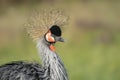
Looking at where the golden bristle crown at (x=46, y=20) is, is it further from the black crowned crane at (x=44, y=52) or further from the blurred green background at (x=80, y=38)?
the blurred green background at (x=80, y=38)

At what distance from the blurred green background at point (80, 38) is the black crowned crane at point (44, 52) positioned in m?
2.80

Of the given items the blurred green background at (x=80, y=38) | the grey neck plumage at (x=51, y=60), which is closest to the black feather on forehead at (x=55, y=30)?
the grey neck plumage at (x=51, y=60)

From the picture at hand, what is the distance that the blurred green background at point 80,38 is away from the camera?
42.6ft

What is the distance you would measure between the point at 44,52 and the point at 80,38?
228 inches

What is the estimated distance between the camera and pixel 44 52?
9.35 metres

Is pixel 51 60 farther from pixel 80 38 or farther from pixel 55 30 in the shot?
pixel 80 38

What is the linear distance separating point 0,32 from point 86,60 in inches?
90.8

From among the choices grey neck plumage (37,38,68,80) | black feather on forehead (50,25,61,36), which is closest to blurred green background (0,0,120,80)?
grey neck plumage (37,38,68,80)

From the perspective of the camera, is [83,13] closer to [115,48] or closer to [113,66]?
[115,48]

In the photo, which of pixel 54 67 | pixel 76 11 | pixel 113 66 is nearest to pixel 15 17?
pixel 76 11

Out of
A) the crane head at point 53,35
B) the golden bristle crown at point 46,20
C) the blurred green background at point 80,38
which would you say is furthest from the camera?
the blurred green background at point 80,38

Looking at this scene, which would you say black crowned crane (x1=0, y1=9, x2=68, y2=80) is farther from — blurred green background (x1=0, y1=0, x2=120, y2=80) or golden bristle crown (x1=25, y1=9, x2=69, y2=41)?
blurred green background (x1=0, y1=0, x2=120, y2=80)

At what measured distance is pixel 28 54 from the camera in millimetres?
13734

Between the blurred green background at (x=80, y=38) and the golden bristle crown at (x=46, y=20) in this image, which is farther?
the blurred green background at (x=80, y=38)
